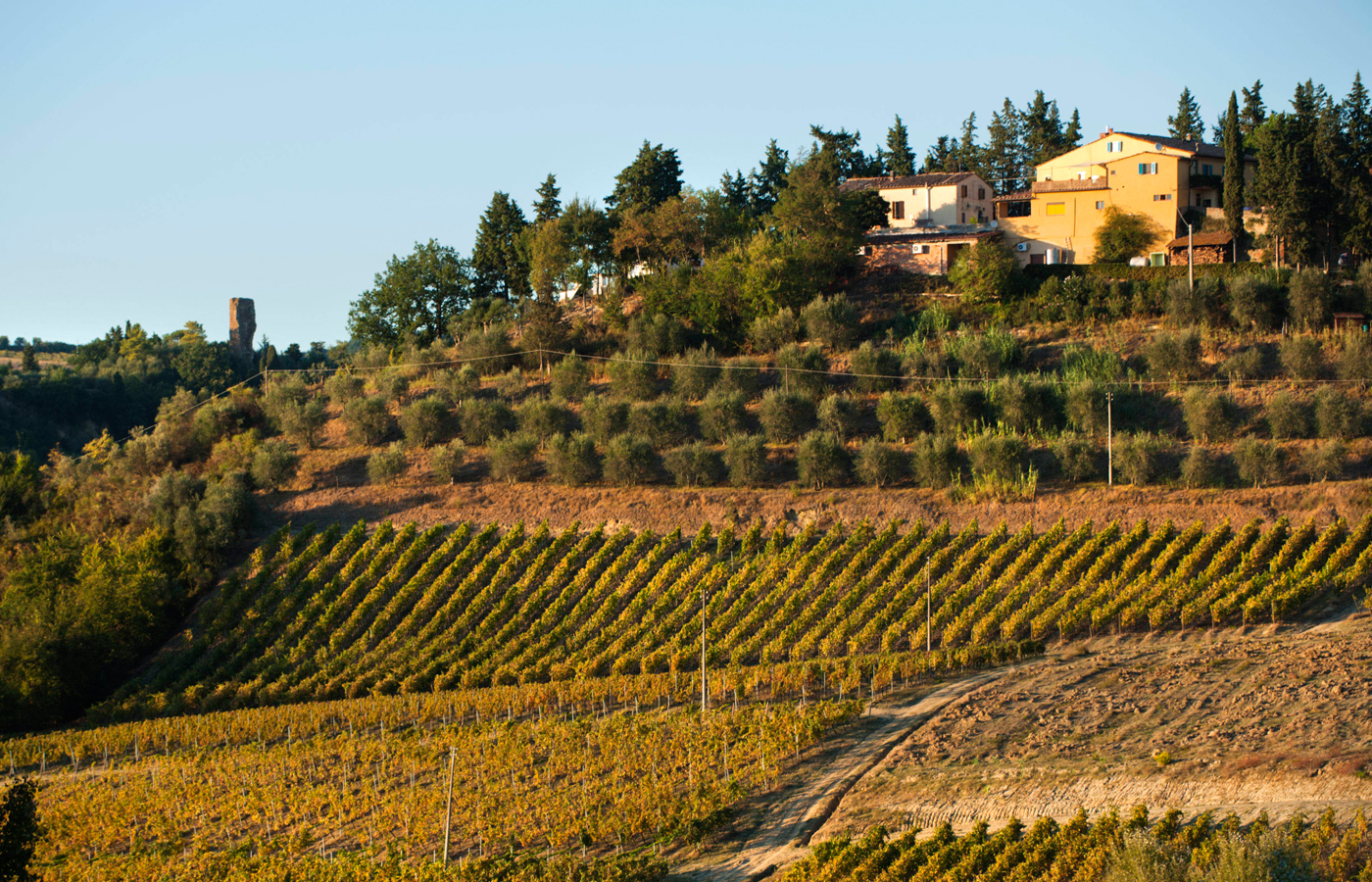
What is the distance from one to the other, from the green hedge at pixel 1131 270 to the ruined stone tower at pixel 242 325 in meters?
53.3

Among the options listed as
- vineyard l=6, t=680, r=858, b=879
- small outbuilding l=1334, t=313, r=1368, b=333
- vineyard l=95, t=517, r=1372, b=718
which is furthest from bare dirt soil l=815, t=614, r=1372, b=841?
small outbuilding l=1334, t=313, r=1368, b=333

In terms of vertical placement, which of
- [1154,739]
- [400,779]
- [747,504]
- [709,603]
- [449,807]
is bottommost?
[400,779]

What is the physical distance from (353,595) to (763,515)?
41.0 feet

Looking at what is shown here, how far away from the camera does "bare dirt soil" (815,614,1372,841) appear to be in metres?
18.3

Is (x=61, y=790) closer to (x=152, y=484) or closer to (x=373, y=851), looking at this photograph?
(x=373, y=851)

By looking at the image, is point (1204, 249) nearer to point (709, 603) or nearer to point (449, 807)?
point (709, 603)

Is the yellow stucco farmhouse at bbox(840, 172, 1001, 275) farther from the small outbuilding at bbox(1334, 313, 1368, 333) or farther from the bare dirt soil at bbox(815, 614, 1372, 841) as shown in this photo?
the bare dirt soil at bbox(815, 614, 1372, 841)

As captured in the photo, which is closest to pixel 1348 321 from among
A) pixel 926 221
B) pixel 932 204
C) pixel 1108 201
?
pixel 1108 201

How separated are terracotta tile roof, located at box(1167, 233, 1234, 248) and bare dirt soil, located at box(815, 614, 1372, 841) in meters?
28.0

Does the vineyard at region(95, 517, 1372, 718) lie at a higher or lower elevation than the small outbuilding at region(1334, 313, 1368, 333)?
lower

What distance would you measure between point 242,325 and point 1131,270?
192ft

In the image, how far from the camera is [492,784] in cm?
2248

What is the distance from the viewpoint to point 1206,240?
5016 cm

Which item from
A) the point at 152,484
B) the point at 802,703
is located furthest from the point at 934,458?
the point at 152,484
